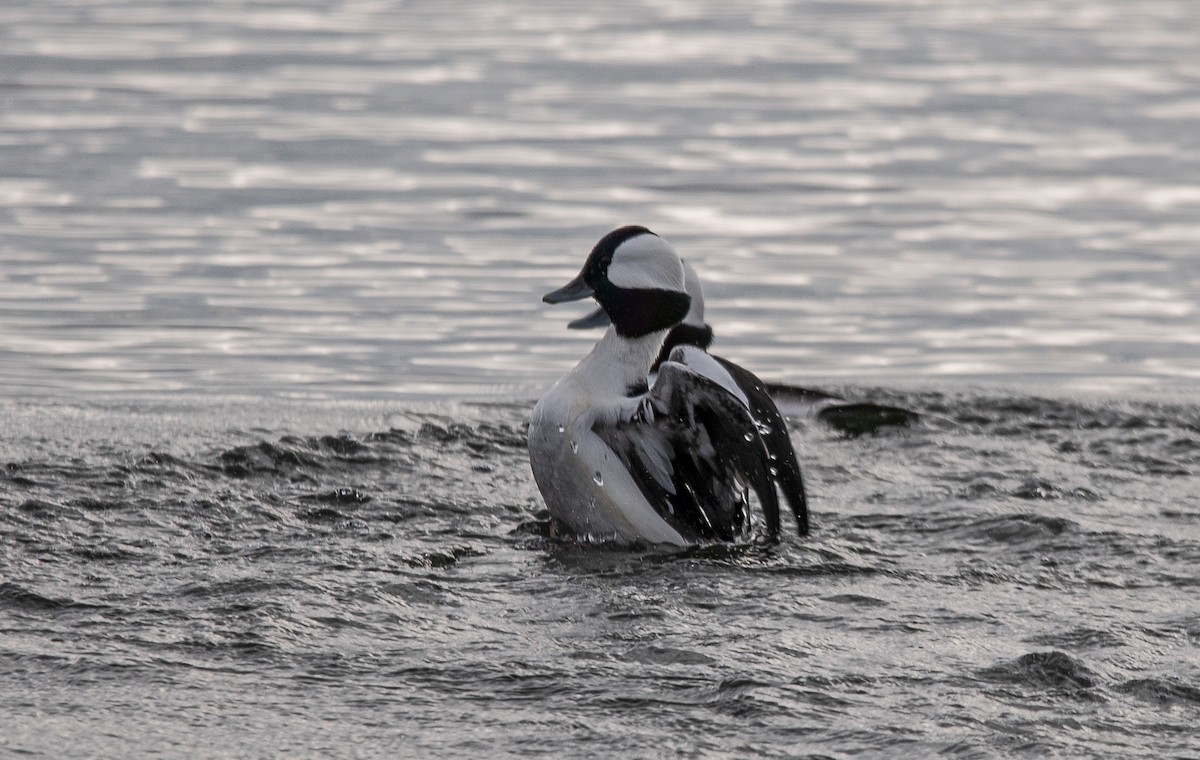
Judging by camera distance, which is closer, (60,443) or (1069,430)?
(60,443)

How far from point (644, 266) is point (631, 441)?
0.62 metres

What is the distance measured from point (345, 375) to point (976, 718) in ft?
17.4

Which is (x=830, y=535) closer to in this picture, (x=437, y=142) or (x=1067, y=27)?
(x=437, y=142)

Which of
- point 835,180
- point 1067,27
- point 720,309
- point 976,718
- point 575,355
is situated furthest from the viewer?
point 1067,27

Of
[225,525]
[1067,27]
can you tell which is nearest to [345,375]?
[225,525]

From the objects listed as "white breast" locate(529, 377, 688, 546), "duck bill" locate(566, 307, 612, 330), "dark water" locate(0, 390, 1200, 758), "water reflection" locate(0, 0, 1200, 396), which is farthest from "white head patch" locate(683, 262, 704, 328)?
"white breast" locate(529, 377, 688, 546)

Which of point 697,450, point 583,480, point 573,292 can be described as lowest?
point 583,480

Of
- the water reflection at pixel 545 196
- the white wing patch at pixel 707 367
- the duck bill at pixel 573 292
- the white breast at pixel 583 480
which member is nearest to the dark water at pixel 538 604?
the white breast at pixel 583 480

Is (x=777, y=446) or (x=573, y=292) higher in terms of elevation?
(x=573, y=292)

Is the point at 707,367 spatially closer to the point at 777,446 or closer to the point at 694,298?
the point at 777,446

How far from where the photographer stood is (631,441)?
681 cm

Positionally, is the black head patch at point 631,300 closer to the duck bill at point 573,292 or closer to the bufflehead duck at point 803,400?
the duck bill at point 573,292

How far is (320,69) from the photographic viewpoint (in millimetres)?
18078

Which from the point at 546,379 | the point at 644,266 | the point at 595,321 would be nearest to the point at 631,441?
the point at 644,266
